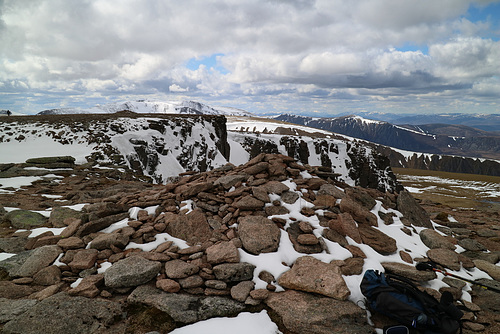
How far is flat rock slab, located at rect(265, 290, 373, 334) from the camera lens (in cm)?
546

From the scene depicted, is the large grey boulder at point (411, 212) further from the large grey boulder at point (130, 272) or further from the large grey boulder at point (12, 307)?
the large grey boulder at point (12, 307)

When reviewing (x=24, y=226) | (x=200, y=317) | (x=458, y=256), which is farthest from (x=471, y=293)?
(x=24, y=226)

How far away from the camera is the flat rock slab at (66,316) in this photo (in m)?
4.85

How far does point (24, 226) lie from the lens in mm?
9445

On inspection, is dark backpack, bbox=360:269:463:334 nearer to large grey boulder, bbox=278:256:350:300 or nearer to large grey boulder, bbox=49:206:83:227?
large grey boulder, bbox=278:256:350:300

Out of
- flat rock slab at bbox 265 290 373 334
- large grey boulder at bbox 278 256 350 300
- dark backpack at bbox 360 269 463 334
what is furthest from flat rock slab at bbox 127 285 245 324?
dark backpack at bbox 360 269 463 334

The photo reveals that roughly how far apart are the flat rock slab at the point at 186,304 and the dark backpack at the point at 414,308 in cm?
333

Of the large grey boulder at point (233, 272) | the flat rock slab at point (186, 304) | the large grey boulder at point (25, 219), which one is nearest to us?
the flat rock slab at point (186, 304)

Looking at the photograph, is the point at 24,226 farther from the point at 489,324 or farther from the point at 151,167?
the point at 151,167

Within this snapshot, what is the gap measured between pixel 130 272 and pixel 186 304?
72.2 inches

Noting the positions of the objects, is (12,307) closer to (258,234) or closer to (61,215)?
(61,215)

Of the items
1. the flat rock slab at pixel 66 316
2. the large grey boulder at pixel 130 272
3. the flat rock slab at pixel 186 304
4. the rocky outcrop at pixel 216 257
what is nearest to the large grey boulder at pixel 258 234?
the rocky outcrop at pixel 216 257

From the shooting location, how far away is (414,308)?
528cm

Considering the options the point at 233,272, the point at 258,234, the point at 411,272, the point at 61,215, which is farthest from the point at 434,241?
the point at 61,215
